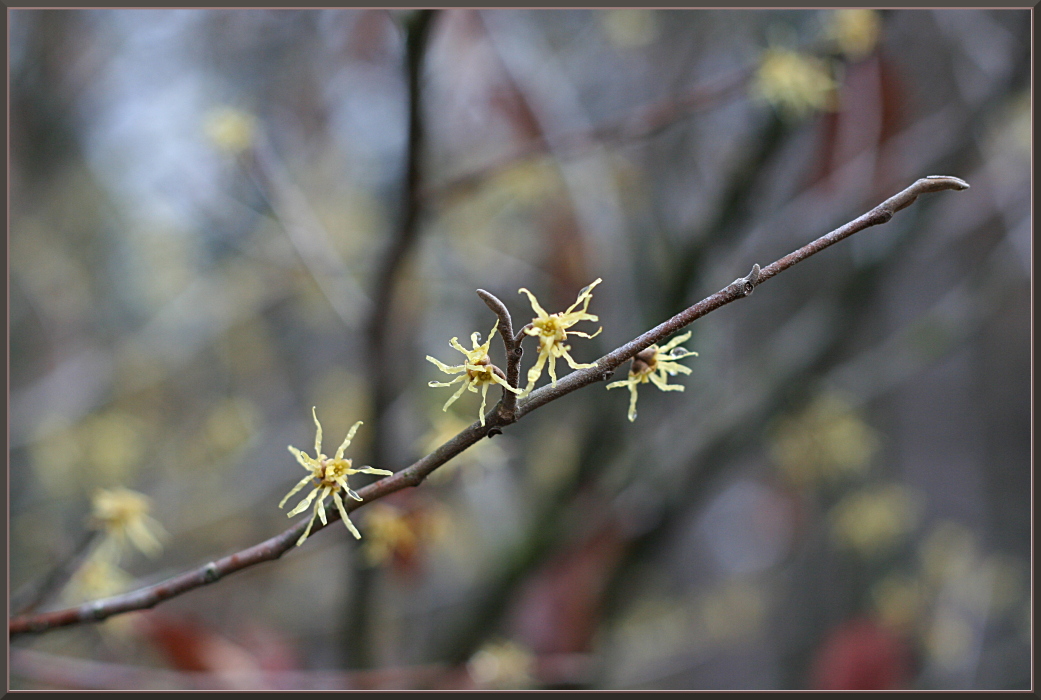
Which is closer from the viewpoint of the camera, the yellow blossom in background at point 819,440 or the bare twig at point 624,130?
the bare twig at point 624,130

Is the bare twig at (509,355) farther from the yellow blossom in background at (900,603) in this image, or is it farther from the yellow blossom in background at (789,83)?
the yellow blossom in background at (900,603)

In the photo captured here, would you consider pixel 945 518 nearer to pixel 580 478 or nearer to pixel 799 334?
pixel 799 334

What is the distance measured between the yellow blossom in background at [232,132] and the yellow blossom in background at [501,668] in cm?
106

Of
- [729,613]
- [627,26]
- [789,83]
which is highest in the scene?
[627,26]

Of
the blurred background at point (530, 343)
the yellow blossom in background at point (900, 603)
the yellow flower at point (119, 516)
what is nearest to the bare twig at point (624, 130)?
the blurred background at point (530, 343)

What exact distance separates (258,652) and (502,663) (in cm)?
61

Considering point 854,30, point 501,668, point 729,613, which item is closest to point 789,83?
point 854,30

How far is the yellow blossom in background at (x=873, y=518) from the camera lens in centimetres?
245

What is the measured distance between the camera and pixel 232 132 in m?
1.22

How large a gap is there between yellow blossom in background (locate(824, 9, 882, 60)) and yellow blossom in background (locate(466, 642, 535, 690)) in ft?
4.34

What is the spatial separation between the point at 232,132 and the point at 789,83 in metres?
0.97

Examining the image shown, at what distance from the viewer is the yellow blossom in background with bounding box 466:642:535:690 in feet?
4.38

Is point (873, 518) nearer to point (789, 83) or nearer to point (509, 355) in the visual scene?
point (789, 83)

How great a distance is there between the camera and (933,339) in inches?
65.2
